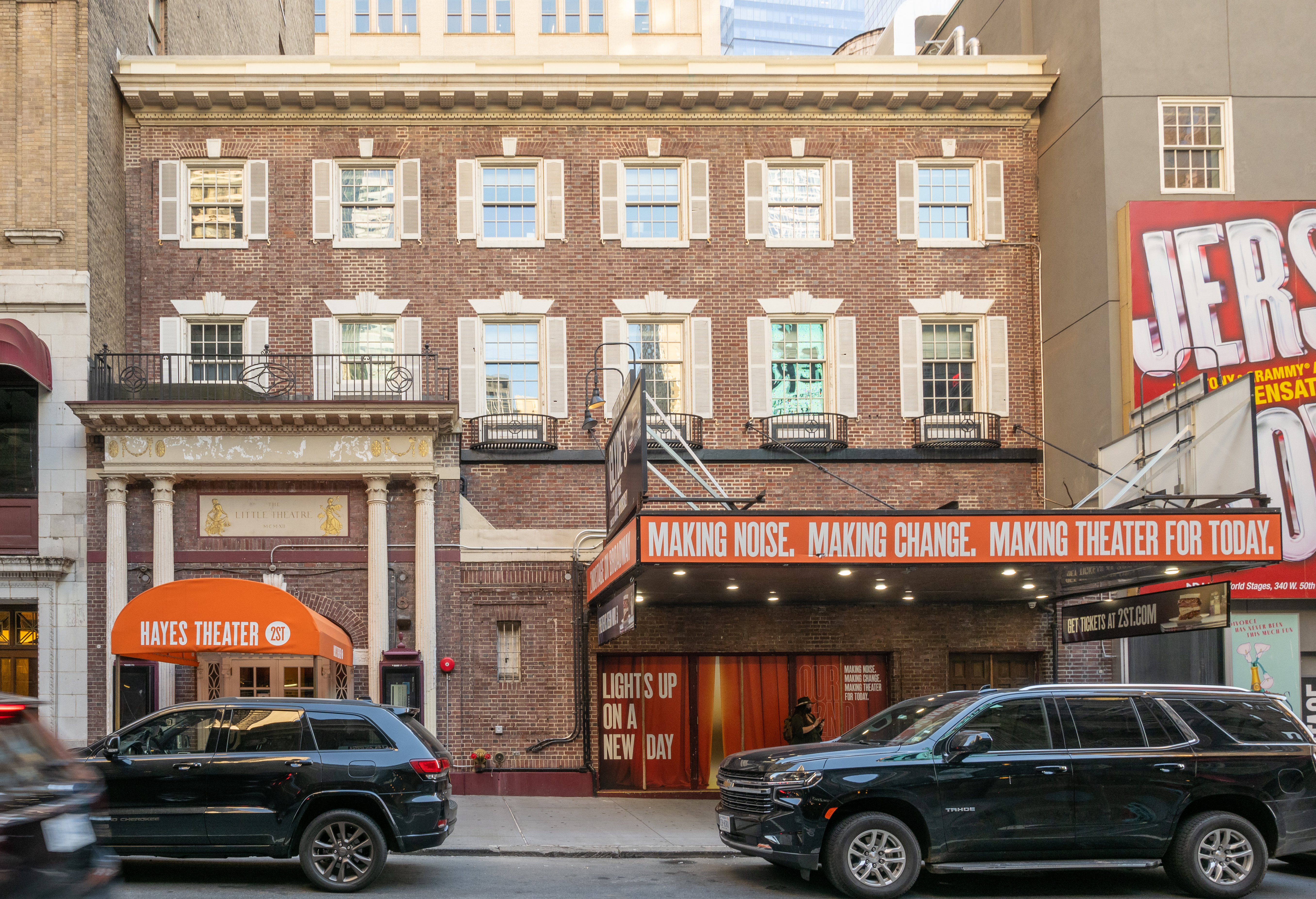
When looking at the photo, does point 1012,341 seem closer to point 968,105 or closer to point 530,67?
point 968,105

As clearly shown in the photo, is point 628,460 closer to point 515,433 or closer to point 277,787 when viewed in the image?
point 515,433

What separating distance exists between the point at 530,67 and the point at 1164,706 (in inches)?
575

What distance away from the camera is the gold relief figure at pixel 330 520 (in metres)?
19.5

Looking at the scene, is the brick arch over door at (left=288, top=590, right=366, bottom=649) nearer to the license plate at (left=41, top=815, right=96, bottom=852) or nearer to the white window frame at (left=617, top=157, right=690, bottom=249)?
the white window frame at (left=617, top=157, right=690, bottom=249)

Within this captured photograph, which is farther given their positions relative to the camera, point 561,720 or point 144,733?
point 561,720

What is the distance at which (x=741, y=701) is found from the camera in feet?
66.0

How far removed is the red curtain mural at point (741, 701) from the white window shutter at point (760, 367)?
166 inches

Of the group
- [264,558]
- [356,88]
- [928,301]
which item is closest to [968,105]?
[928,301]

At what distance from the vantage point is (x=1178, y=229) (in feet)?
64.0

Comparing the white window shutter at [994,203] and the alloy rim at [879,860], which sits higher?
the white window shutter at [994,203]

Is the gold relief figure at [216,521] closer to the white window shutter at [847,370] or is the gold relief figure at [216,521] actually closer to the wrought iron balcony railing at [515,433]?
the wrought iron balcony railing at [515,433]

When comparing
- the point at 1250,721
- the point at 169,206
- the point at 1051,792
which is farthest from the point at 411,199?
the point at 1250,721

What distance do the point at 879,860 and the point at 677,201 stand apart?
13155mm

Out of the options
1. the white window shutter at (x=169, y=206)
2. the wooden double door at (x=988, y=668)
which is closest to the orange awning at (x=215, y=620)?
the white window shutter at (x=169, y=206)
